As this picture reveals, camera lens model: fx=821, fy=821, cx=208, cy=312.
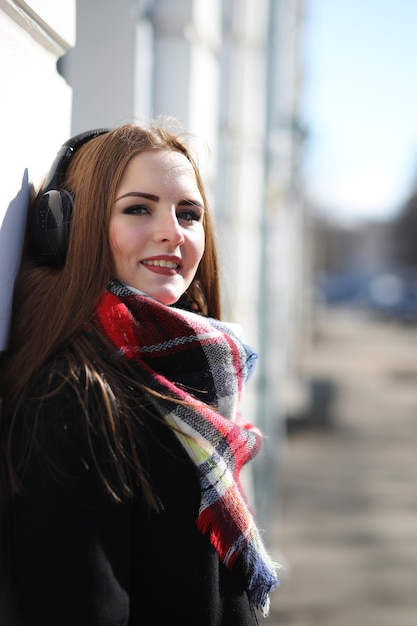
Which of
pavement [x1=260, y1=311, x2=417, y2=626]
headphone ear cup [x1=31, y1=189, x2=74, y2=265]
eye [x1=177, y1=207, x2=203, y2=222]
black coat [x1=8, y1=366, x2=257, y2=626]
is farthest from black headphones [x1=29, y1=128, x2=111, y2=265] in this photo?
pavement [x1=260, y1=311, x2=417, y2=626]

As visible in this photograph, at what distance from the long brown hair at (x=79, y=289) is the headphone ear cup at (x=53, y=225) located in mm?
22

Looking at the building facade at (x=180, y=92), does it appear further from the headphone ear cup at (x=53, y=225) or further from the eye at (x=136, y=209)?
the eye at (x=136, y=209)

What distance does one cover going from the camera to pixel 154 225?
6.01 feet

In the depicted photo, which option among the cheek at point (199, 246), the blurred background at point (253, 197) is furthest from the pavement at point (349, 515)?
the cheek at point (199, 246)

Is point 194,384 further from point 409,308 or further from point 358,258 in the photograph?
point 358,258

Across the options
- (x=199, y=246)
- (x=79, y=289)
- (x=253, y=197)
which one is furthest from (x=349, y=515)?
(x=79, y=289)

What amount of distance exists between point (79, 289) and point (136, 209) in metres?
0.23

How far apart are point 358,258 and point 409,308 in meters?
69.3

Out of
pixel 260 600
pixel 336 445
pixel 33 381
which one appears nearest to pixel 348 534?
pixel 336 445

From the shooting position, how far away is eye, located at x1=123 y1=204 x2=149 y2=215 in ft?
5.90

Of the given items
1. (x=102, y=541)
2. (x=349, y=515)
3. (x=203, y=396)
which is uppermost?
(x=203, y=396)

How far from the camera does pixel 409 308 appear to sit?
41.2 metres

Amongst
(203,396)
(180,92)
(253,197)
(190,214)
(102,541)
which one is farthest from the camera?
(253,197)

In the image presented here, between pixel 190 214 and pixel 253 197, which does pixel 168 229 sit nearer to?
pixel 190 214
